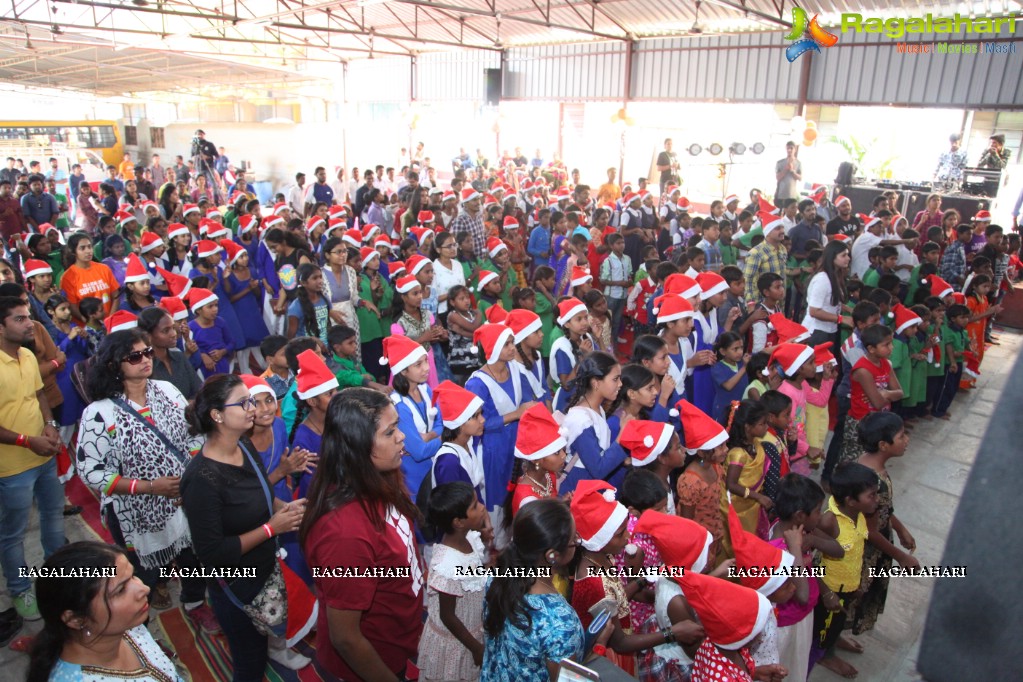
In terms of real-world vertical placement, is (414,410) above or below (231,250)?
below

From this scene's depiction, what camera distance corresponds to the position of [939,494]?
16.8 feet

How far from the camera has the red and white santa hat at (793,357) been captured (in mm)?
4090

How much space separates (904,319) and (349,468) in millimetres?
5271

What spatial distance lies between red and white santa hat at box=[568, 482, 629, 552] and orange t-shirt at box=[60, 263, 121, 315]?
468cm

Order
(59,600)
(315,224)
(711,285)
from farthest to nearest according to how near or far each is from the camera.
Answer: (315,224) < (711,285) < (59,600)

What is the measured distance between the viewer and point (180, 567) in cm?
348

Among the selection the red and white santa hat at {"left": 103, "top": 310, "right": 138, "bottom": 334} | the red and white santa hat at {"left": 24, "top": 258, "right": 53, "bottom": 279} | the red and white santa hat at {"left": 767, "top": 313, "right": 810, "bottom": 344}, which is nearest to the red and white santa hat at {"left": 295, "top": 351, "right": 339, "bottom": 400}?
the red and white santa hat at {"left": 103, "top": 310, "right": 138, "bottom": 334}

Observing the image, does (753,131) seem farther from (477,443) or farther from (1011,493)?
(1011,493)

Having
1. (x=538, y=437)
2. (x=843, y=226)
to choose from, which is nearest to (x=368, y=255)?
(x=538, y=437)

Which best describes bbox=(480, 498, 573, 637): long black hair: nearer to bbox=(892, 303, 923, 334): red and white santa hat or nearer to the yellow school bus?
bbox=(892, 303, 923, 334): red and white santa hat

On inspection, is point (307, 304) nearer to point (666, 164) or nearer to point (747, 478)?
point (747, 478)

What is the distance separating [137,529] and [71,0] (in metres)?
12.0

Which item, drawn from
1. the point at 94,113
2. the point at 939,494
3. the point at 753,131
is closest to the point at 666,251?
the point at 939,494

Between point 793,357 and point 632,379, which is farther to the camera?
point 793,357
